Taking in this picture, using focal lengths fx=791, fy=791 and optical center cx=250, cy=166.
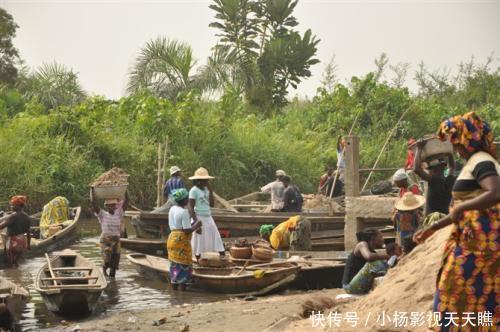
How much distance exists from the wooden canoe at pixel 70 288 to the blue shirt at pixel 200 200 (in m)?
1.77

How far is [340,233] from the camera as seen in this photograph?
46.5ft

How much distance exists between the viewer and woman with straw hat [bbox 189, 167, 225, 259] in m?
11.5

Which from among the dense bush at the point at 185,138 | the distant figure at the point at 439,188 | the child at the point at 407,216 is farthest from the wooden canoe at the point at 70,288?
the dense bush at the point at 185,138

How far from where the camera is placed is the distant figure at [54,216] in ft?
54.1

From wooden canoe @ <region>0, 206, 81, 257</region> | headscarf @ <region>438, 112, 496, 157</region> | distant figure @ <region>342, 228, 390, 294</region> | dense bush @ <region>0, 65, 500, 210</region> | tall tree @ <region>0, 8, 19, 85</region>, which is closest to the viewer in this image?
headscarf @ <region>438, 112, 496, 157</region>

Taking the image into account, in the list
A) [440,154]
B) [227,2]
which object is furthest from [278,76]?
[440,154]

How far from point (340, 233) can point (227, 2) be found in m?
17.7

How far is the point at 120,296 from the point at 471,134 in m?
7.64

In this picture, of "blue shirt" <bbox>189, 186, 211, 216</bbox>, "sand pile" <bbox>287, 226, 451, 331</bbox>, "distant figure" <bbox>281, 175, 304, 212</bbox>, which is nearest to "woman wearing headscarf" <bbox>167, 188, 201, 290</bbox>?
"blue shirt" <bbox>189, 186, 211, 216</bbox>

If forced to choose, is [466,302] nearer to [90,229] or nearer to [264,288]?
[264,288]

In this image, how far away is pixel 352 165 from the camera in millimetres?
12195

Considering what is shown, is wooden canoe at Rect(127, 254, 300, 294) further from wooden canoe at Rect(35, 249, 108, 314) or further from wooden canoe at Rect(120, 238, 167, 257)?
wooden canoe at Rect(120, 238, 167, 257)

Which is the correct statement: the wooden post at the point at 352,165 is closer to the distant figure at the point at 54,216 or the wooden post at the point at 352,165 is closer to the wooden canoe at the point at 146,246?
the wooden canoe at the point at 146,246

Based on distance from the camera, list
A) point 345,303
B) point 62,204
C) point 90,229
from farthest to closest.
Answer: point 90,229
point 62,204
point 345,303
